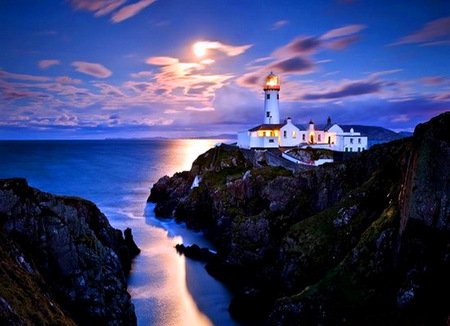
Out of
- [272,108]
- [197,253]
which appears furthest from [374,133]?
[197,253]

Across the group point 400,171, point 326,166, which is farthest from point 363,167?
point 400,171

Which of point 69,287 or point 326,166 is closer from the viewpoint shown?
point 69,287

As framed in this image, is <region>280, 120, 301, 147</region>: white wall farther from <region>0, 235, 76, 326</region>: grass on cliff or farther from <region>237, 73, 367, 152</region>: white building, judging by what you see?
<region>0, 235, 76, 326</region>: grass on cliff

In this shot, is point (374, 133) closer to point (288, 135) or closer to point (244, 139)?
point (288, 135)

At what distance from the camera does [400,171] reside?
116 feet

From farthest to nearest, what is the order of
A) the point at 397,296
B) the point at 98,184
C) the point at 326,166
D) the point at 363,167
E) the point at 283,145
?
1. the point at 98,184
2. the point at 283,145
3. the point at 326,166
4. the point at 363,167
5. the point at 397,296

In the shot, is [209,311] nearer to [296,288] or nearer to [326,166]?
[296,288]

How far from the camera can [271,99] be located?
91.6 m

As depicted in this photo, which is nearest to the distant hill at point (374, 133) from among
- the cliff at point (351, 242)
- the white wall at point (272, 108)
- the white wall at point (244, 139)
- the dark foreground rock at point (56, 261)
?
the white wall at point (272, 108)

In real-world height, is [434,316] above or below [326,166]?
below

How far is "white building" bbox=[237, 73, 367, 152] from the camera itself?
8275 centimetres

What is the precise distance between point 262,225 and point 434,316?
23.4 meters

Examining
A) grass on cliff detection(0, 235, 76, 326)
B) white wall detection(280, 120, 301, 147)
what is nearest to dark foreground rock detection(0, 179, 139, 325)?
grass on cliff detection(0, 235, 76, 326)

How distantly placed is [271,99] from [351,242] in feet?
205
